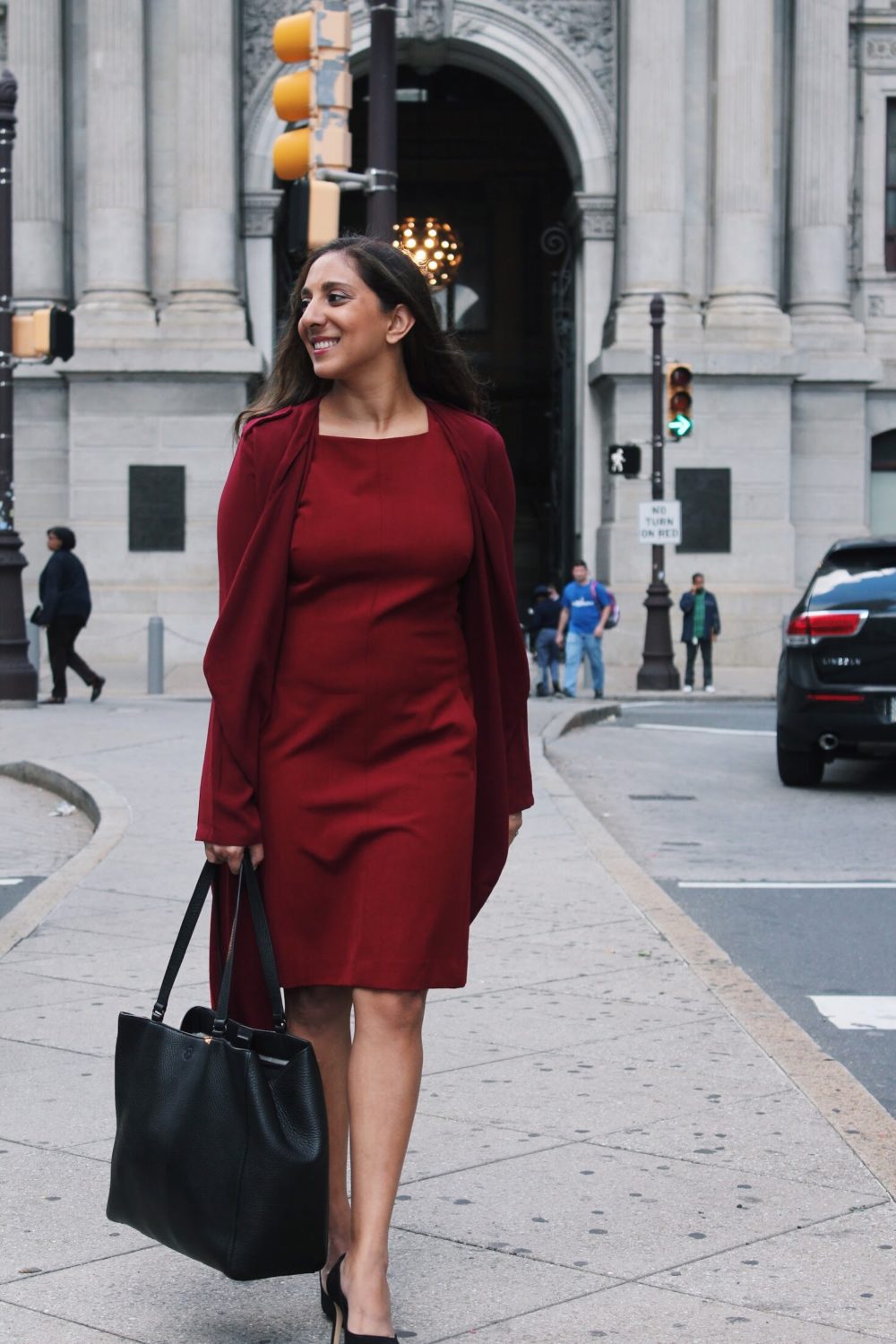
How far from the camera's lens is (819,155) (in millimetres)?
34812

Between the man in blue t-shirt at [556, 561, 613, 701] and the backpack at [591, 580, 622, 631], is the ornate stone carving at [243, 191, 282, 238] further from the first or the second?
the man in blue t-shirt at [556, 561, 613, 701]

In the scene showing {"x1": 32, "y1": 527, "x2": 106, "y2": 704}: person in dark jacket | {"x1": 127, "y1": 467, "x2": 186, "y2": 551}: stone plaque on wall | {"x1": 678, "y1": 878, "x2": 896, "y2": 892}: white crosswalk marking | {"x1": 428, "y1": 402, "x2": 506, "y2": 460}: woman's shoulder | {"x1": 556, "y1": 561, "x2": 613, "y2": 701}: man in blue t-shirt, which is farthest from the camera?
{"x1": 127, "y1": 467, "x2": 186, "y2": 551}: stone plaque on wall

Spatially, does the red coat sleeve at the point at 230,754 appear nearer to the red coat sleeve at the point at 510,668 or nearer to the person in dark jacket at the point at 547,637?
the red coat sleeve at the point at 510,668

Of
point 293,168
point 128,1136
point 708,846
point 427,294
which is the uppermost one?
point 293,168

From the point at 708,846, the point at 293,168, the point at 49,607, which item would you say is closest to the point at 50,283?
the point at 49,607

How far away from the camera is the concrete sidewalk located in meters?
4.01

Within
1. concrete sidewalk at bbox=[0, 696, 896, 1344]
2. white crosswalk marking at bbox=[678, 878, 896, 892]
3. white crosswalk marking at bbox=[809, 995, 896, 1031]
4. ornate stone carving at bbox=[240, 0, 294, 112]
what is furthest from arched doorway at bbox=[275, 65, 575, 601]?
concrete sidewalk at bbox=[0, 696, 896, 1344]

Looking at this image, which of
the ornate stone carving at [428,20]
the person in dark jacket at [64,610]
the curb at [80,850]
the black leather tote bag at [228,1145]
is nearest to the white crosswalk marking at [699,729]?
the person in dark jacket at [64,610]

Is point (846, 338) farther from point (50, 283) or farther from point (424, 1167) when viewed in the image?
point (424, 1167)

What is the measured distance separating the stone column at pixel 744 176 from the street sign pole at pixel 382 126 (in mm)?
20032

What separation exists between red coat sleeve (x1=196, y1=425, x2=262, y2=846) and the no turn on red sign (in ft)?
83.4

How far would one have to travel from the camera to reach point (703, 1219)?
461cm

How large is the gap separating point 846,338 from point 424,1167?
31415 millimetres

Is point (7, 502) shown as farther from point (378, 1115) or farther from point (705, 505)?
point (378, 1115)
